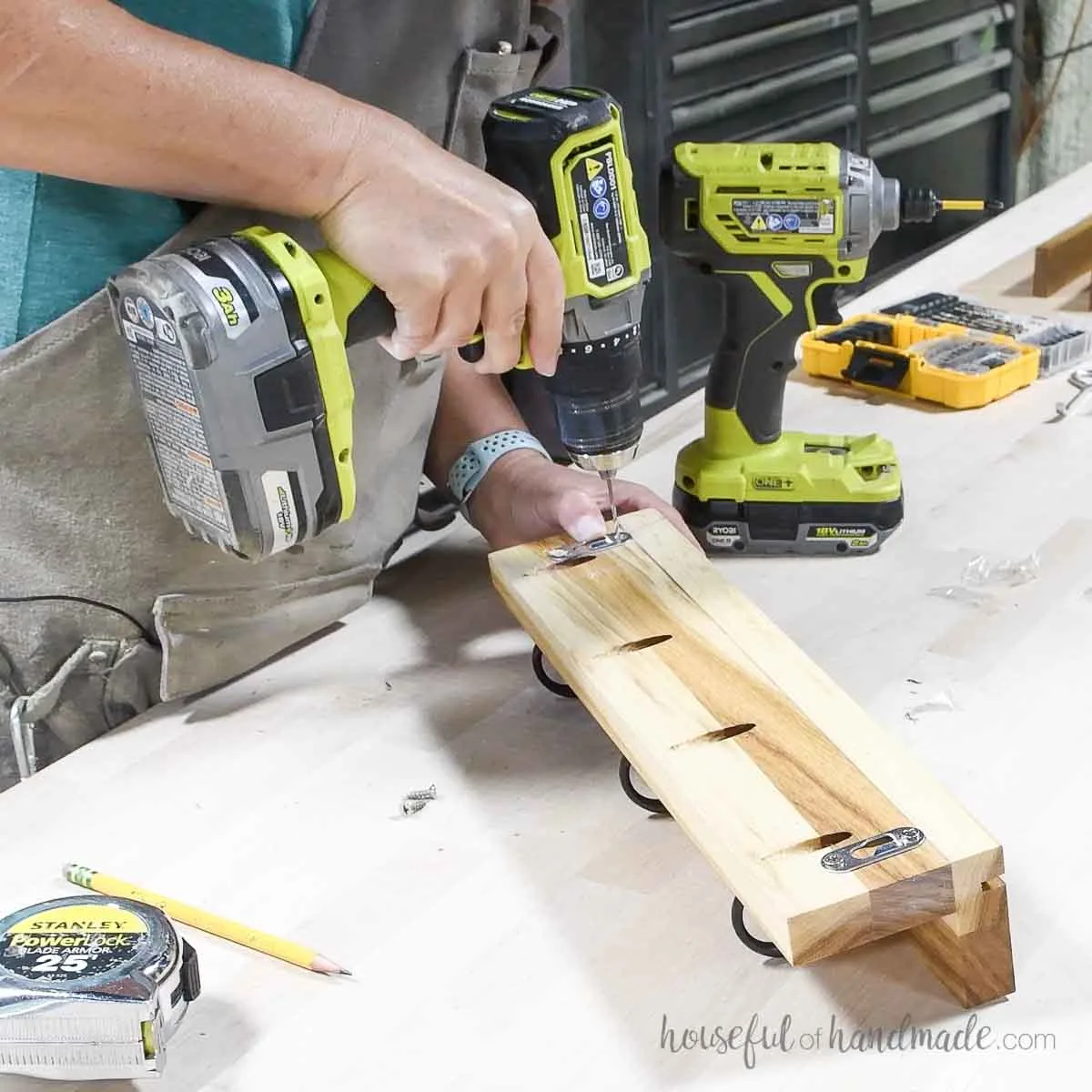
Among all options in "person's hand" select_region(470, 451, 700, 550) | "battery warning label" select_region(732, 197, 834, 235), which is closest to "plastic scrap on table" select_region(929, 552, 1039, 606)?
"person's hand" select_region(470, 451, 700, 550)

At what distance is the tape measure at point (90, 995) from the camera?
69 centimetres

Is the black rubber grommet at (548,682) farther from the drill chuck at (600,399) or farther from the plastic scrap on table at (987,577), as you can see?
the plastic scrap on table at (987,577)

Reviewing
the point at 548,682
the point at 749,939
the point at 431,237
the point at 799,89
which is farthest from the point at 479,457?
Answer: the point at 799,89

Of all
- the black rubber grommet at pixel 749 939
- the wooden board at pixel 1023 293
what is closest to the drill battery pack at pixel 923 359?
the wooden board at pixel 1023 293

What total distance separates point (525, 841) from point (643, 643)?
0.16 m

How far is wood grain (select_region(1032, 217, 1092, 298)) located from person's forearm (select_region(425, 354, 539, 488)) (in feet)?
2.64

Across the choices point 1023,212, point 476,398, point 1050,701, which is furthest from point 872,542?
point 1023,212

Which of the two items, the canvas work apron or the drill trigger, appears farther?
the drill trigger

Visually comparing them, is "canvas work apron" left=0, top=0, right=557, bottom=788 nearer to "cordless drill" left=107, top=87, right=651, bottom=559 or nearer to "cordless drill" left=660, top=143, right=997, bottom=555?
"cordless drill" left=107, top=87, right=651, bottom=559

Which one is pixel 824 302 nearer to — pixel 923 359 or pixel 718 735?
pixel 923 359

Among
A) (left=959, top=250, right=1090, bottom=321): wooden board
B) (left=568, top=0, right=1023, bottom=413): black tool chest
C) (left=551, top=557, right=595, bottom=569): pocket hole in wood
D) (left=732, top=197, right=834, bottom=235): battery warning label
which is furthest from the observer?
(left=568, top=0, right=1023, bottom=413): black tool chest

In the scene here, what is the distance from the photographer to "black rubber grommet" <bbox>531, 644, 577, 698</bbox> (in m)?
1.09

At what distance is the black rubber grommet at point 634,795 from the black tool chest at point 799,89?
3.85ft

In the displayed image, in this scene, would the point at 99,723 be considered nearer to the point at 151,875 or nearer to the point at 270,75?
the point at 151,875
